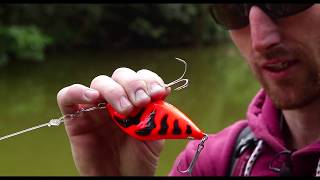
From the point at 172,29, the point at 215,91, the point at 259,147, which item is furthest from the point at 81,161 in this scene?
the point at 172,29

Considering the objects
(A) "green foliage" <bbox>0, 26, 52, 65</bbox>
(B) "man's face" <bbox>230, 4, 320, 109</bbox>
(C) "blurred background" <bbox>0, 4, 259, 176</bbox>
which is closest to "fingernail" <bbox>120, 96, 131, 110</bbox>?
(B) "man's face" <bbox>230, 4, 320, 109</bbox>

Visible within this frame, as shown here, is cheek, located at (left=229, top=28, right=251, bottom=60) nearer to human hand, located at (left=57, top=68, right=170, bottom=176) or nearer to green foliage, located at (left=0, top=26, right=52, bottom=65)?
human hand, located at (left=57, top=68, right=170, bottom=176)

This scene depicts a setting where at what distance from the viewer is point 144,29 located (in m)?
17.8

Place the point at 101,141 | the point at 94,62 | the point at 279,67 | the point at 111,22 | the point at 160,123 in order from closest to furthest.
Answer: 1. the point at 160,123
2. the point at 101,141
3. the point at 279,67
4. the point at 94,62
5. the point at 111,22

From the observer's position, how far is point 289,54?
5.09 ft

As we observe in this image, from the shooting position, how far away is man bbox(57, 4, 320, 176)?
1502mm

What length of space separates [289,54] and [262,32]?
0.11 metres

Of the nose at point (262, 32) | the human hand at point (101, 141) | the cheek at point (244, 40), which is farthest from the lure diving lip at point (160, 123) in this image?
the cheek at point (244, 40)

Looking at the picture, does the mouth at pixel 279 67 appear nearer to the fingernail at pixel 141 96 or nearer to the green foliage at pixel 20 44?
the fingernail at pixel 141 96

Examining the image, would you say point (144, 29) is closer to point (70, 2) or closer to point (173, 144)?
point (70, 2)

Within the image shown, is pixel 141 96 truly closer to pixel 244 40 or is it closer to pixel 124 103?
pixel 124 103

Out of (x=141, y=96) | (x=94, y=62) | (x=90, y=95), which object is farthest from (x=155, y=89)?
(x=94, y=62)

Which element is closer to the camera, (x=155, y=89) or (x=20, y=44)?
(x=155, y=89)

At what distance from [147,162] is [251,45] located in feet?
1.80
